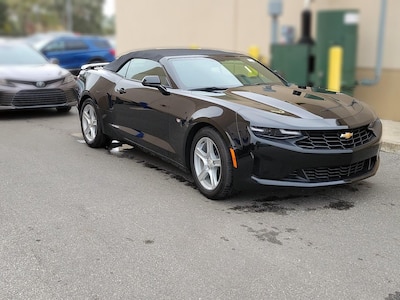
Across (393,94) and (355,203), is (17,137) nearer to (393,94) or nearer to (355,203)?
(355,203)

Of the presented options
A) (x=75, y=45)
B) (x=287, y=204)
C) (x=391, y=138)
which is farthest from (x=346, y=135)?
(x=75, y=45)

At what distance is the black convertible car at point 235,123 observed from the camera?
438cm

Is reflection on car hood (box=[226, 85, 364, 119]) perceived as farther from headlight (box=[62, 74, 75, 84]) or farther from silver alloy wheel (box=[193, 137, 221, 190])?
headlight (box=[62, 74, 75, 84])

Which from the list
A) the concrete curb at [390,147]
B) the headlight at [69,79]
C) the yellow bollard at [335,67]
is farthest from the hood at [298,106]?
the headlight at [69,79]

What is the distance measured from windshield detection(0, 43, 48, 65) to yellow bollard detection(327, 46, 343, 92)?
19.8 feet

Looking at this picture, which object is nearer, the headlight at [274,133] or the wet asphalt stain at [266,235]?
the wet asphalt stain at [266,235]

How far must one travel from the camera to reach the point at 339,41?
360 inches

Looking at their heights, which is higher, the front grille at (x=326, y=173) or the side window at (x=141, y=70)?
the side window at (x=141, y=70)

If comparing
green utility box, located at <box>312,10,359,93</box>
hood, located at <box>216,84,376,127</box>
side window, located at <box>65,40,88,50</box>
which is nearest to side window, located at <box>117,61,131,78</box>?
hood, located at <box>216,84,376,127</box>

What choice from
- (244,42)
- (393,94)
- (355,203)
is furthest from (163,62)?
(244,42)

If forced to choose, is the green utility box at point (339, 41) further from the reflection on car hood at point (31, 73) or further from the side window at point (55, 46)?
the side window at point (55, 46)

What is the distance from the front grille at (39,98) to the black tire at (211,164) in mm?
5483

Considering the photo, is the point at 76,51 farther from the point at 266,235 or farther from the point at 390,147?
the point at 266,235

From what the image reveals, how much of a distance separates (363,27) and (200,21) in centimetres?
427
